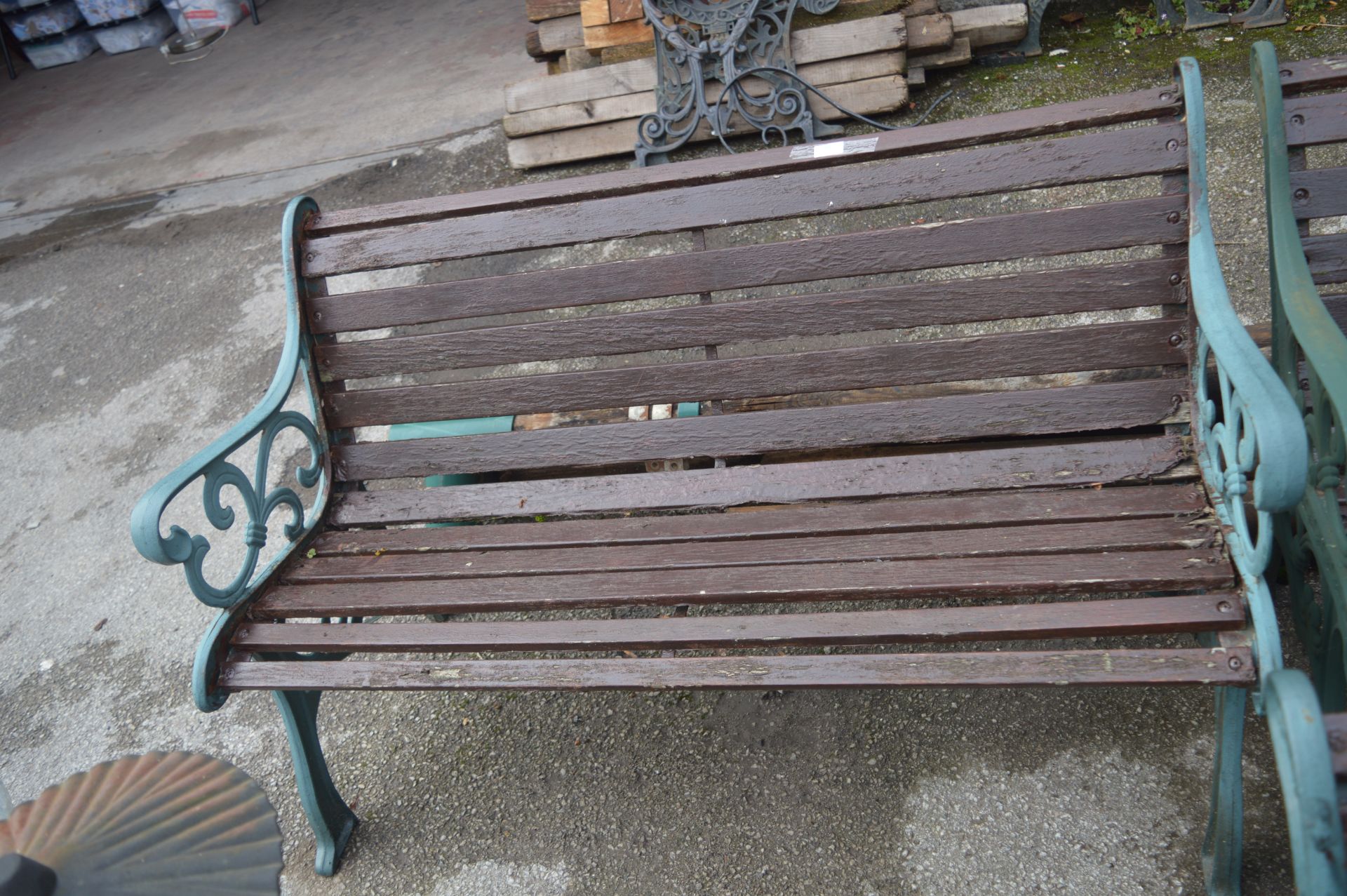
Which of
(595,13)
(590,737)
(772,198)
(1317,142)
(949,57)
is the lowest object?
(590,737)

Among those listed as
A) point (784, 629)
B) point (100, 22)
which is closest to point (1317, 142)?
point (784, 629)

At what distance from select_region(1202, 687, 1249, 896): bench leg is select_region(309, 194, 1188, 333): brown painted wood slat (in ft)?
2.94

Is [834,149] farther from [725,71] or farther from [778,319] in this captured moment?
[725,71]

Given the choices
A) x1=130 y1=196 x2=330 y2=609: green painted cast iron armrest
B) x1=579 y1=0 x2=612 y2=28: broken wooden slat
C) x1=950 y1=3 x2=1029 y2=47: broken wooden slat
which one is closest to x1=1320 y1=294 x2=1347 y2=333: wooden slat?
x1=130 y1=196 x2=330 y2=609: green painted cast iron armrest

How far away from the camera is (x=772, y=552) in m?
2.05

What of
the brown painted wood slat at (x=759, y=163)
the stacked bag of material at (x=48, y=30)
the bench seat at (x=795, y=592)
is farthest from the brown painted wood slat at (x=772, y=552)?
the stacked bag of material at (x=48, y=30)

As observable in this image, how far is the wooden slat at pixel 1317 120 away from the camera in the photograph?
2.00m

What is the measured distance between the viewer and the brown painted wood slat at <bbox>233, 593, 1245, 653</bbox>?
1685 mm

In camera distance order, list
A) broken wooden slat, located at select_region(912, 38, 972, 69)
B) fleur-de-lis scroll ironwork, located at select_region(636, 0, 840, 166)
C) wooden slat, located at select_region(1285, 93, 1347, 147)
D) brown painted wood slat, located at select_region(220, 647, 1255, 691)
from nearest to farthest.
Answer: brown painted wood slat, located at select_region(220, 647, 1255, 691), wooden slat, located at select_region(1285, 93, 1347, 147), fleur-de-lis scroll ironwork, located at select_region(636, 0, 840, 166), broken wooden slat, located at select_region(912, 38, 972, 69)

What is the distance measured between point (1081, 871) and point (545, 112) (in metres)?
4.01

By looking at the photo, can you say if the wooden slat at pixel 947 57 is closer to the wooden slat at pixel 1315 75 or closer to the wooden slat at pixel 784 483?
the wooden slat at pixel 1315 75

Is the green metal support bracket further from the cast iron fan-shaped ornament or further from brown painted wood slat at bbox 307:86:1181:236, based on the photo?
the cast iron fan-shaped ornament

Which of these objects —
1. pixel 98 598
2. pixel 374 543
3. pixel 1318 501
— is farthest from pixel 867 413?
pixel 98 598

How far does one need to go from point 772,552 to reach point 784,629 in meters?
0.24
